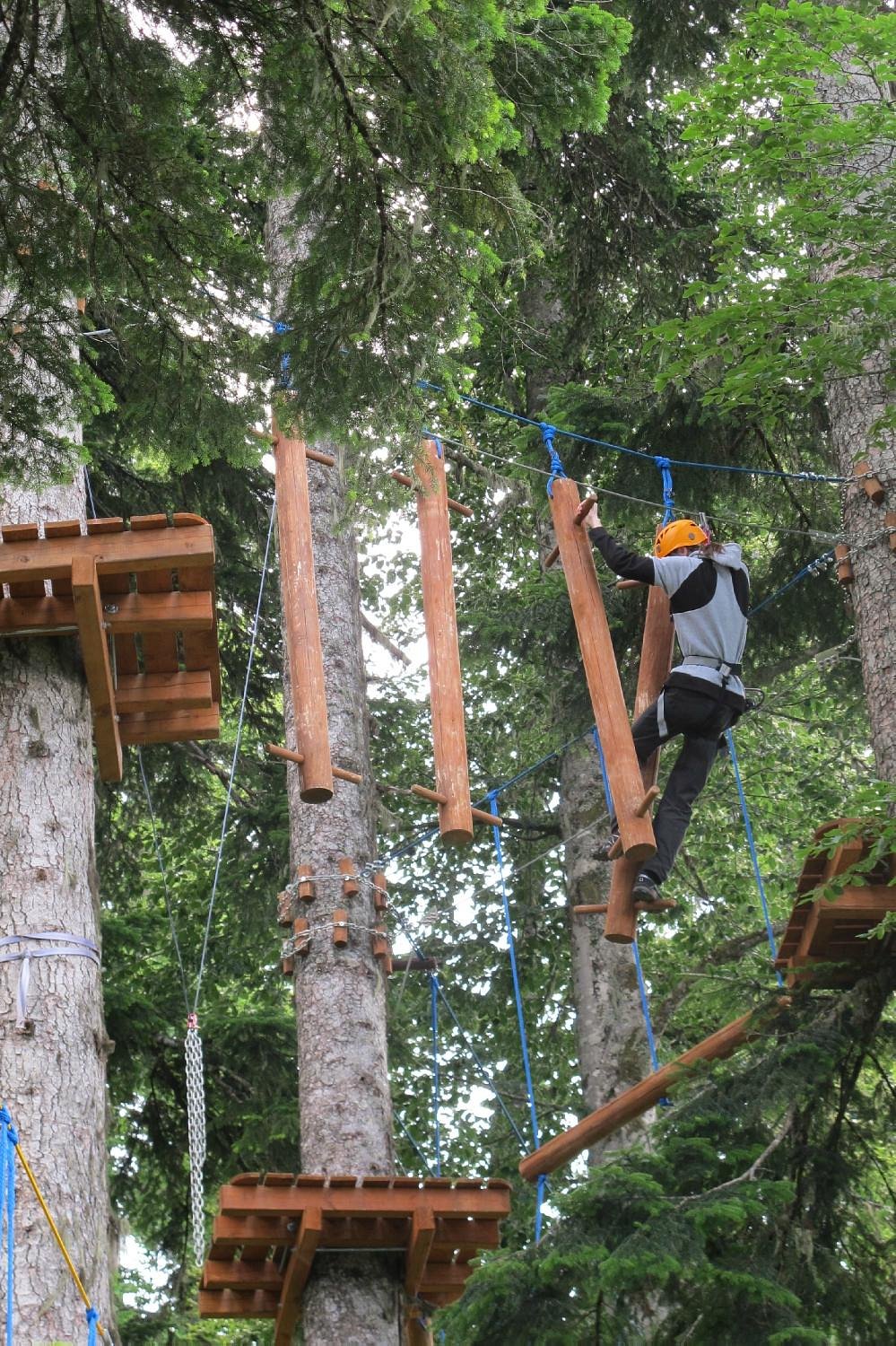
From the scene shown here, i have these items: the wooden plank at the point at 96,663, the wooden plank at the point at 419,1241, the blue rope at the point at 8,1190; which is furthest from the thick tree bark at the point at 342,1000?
the blue rope at the point at 8,1190

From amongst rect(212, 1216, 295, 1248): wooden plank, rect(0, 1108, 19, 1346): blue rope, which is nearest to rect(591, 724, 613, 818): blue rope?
rect(212, 1216, 295, 1248): wooden plank

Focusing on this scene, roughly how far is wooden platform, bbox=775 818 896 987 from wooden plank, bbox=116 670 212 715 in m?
2.33

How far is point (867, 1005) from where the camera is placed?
260 inches

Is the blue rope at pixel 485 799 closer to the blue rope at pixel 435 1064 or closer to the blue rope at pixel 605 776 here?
the blue rope at pixel 605 776

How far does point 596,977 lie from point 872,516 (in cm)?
376

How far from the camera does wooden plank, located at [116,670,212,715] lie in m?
6.40

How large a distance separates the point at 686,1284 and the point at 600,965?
413cm

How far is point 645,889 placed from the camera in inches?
243

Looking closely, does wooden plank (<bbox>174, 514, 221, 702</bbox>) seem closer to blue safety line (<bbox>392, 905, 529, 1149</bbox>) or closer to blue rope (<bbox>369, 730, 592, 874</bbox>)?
blue rope (<bbox>369, 730, 592, 874</bbox>)

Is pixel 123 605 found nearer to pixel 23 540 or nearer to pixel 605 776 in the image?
pixel 23 540

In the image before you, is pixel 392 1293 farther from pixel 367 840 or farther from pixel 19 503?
pixel 19 503

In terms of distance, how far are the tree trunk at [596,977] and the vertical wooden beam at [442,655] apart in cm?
335

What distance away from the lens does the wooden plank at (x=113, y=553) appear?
18.7ft

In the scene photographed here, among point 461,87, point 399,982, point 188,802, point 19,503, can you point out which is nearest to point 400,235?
point 461,87
